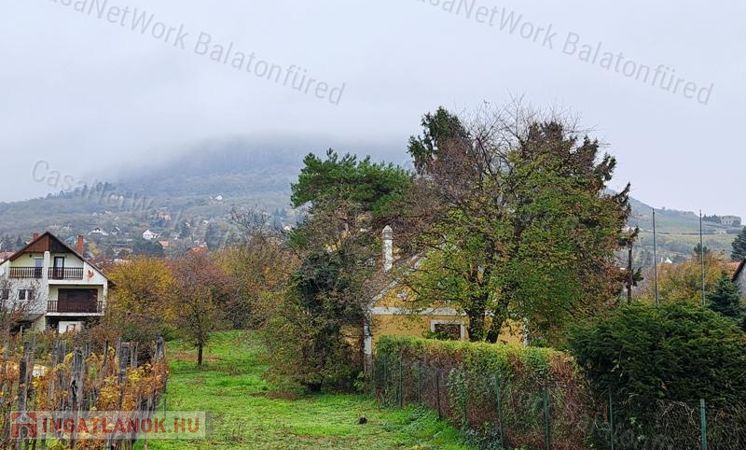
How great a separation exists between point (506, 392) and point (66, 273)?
47.1 metres

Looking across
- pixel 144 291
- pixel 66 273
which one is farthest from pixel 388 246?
pixel 66 273

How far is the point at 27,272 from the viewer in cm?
5088

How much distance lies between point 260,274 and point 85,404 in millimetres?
27724

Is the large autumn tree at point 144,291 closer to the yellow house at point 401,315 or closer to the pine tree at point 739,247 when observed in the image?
the yellow house at point 401,315

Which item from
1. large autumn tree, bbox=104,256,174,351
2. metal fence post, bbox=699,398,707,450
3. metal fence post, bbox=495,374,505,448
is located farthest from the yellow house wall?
metal fence post, bbox=699,398,707,450

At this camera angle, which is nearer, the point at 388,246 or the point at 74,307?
the point at 388,246

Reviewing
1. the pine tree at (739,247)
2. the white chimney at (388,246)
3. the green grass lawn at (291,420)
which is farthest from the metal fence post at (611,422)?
the pine tree at (739,247)

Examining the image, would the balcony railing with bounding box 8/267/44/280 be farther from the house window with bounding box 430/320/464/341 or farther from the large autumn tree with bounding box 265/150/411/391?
the house window with bounding box 430/320/464/341

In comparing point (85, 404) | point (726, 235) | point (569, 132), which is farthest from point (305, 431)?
point (726, 235)

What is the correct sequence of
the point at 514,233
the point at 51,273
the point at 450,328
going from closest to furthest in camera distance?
the point at 514,233, the point at 450,328, the point at 51,273

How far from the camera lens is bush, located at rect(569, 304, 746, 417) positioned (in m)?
7.73

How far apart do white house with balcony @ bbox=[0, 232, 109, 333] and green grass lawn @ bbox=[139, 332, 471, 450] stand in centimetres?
2658

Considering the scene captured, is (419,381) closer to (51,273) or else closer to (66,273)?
(66,273)

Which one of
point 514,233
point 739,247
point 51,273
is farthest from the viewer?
point 739,247
